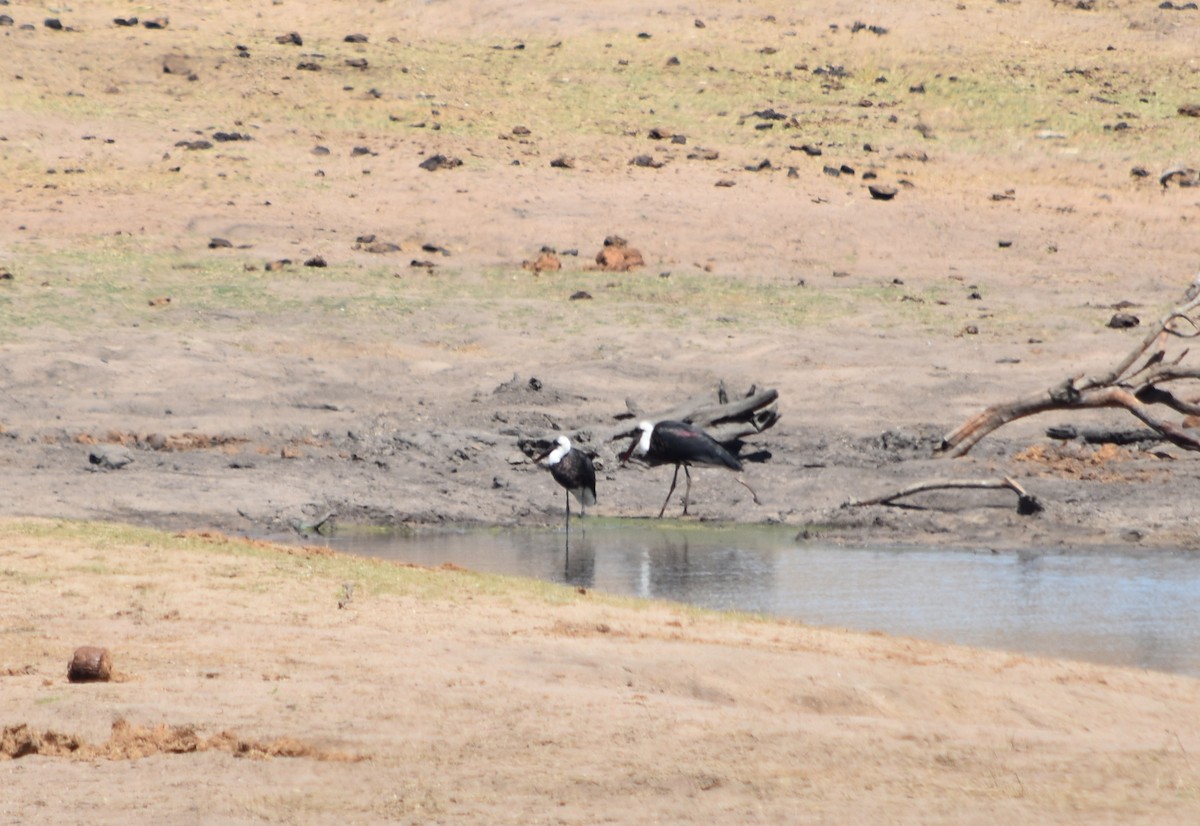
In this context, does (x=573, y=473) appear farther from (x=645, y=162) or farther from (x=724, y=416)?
(x=645, y=162)

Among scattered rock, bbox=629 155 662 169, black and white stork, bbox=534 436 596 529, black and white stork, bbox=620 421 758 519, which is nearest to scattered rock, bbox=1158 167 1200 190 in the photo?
scattered rock, bbox=629 155 662 169

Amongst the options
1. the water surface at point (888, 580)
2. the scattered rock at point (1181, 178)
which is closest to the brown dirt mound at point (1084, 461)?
the water surface at point (888, 580)

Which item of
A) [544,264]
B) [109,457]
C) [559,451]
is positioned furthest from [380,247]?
[559,451]

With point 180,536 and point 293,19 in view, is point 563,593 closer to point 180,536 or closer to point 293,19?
point 180,536

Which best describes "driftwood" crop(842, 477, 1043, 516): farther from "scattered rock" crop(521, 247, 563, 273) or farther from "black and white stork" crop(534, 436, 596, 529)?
"scattered rock" crop(521, 247, 563, 273)

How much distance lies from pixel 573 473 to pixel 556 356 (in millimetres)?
4264

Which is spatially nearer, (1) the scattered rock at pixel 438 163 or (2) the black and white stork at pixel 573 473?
(2) the black and white stork at pixel 573 473

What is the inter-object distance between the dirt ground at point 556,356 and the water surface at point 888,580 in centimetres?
46

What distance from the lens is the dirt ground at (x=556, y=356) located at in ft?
15.9

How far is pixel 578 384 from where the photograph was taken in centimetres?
1401

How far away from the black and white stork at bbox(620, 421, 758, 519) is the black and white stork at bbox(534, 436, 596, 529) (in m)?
0.55

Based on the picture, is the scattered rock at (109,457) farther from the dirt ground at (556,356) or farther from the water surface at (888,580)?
the water surface at (888,580)

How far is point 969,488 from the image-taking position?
1107 centimetres

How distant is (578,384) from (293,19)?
19.8 metres
